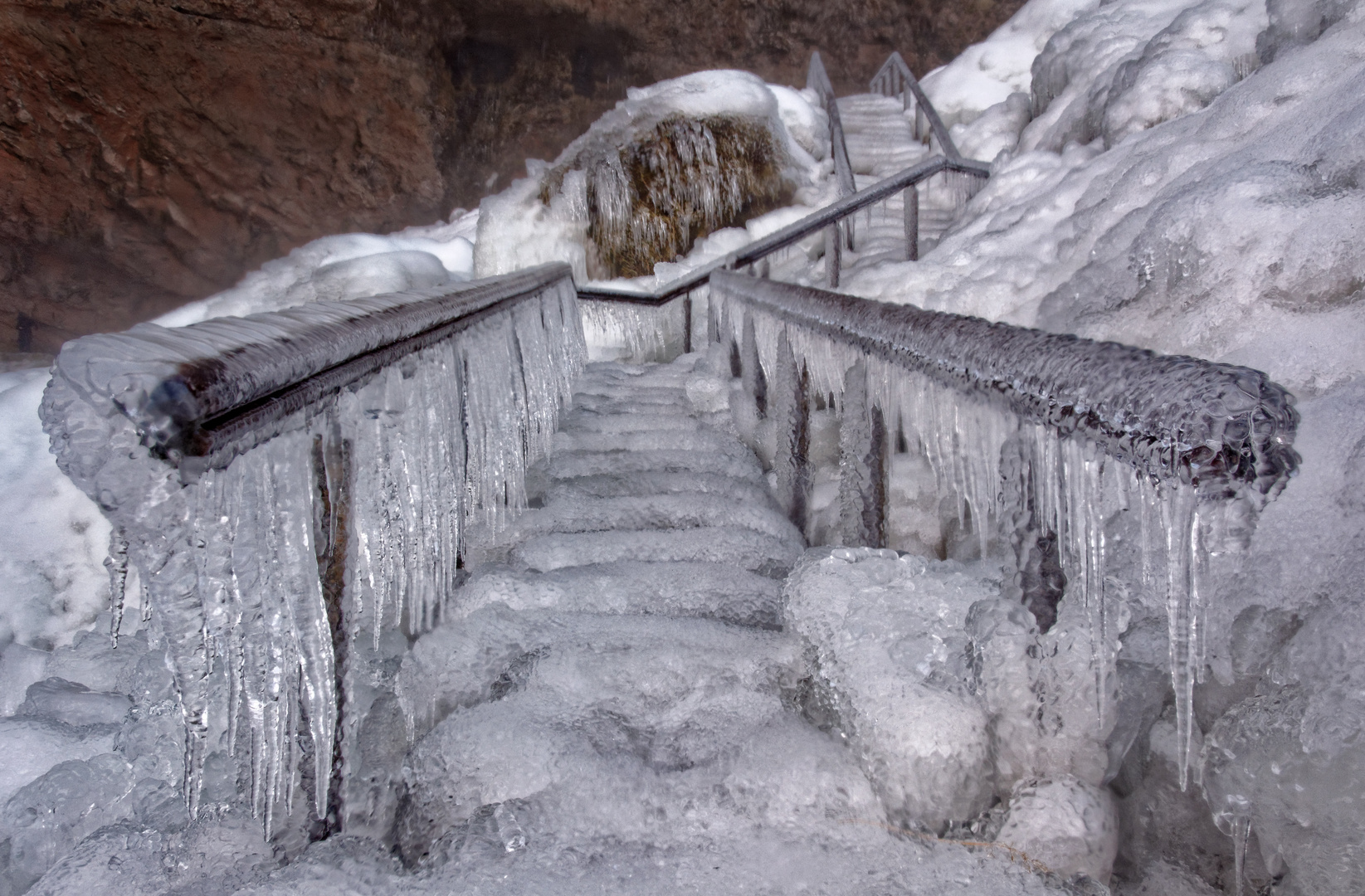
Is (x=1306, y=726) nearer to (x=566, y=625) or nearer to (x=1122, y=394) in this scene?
(x=1122, y=394)

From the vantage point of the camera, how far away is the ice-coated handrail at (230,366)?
2.87 ft

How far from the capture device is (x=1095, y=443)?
99 centimetres

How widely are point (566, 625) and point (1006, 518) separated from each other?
124 cm

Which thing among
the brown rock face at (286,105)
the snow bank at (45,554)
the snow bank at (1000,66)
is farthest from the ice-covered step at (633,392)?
the brown rock face at (286,105)

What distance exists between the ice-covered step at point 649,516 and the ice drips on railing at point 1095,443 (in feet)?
3.22

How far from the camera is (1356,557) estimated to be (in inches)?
Result: 49.6

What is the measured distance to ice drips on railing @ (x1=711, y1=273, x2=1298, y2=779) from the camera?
2.61ft

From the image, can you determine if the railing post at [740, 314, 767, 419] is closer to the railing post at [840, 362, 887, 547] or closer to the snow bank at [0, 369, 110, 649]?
the railing post at [840, 362, 887, 547]

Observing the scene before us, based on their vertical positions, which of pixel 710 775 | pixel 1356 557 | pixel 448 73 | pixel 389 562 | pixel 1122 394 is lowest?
pixel 710 775

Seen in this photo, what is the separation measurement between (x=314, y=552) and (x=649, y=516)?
1.54m

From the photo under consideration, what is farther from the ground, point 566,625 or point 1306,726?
point 1306,726

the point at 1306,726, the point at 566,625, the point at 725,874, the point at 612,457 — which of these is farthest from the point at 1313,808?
the point at 612,457

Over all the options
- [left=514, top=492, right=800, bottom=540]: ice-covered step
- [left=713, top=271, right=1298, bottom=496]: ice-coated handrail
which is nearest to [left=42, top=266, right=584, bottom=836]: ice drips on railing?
[left=514, top=492, right=800, bottom=540]: ice-covered step

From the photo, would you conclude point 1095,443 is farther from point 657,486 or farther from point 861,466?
point 657,486
